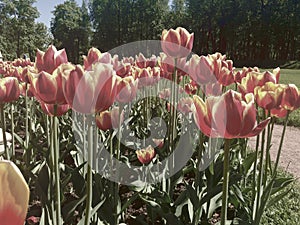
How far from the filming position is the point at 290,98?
1523 millimetres

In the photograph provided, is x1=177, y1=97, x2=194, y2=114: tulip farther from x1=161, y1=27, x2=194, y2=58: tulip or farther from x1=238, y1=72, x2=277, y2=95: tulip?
x1=238, y1=72, x2=277, y2=95: tulip

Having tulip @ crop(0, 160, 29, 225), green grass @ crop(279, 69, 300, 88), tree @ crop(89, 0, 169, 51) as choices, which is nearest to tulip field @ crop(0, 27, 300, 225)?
tulip @ crop(0, 160, 29, 225)

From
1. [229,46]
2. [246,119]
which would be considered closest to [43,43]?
[229,46]

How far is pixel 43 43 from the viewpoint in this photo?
4344 centimetres

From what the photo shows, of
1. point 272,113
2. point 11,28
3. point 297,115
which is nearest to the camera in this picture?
point 272,113

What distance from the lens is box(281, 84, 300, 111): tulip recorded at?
1.51 metres

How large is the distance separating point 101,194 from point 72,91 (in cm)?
104

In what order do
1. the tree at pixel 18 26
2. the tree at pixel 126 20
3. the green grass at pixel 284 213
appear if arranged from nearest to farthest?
the green grass at pixel 284 213 < the tree at pixel 18 26 < the tree at pixel 126 20

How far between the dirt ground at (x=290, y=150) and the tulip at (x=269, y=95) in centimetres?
289

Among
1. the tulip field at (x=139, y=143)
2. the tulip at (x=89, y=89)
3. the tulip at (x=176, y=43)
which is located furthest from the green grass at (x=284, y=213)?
the tulip at (x=89, y=89)

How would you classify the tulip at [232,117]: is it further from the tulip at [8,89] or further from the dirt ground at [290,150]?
the dirt ground at [290,150]

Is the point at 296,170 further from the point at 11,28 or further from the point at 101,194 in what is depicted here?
the point at 11,28

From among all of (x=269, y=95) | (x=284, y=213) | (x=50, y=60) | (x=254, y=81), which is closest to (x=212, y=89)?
(x=254, y=81)

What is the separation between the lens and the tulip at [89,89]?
0.91 m
